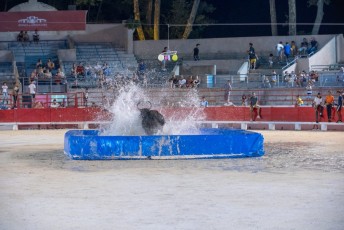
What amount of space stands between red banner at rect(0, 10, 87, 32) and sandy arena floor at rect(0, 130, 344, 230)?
29.0m

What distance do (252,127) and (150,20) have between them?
19600 millimetres

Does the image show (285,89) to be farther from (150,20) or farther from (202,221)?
(202,221)

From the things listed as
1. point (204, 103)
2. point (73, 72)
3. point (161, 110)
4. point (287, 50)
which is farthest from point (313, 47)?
point (73, 72)

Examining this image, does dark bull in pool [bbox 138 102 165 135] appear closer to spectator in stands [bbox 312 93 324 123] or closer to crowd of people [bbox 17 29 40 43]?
spectator in stands [bbox 312 93 324 123]

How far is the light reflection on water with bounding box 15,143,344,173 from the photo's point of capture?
2016cm

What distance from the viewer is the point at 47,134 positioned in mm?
35625

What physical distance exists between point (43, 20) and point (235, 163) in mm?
33908

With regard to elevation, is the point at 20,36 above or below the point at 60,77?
above

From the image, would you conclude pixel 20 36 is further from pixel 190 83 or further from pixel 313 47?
pixel 313 47

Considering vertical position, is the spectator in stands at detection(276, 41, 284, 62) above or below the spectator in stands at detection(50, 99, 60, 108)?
above

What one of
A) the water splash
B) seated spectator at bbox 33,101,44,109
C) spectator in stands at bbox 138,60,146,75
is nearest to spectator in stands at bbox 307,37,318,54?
the water splash

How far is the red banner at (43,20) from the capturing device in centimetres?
5228

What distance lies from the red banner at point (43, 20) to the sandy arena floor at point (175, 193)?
1143 inches

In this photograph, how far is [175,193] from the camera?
603 inches
